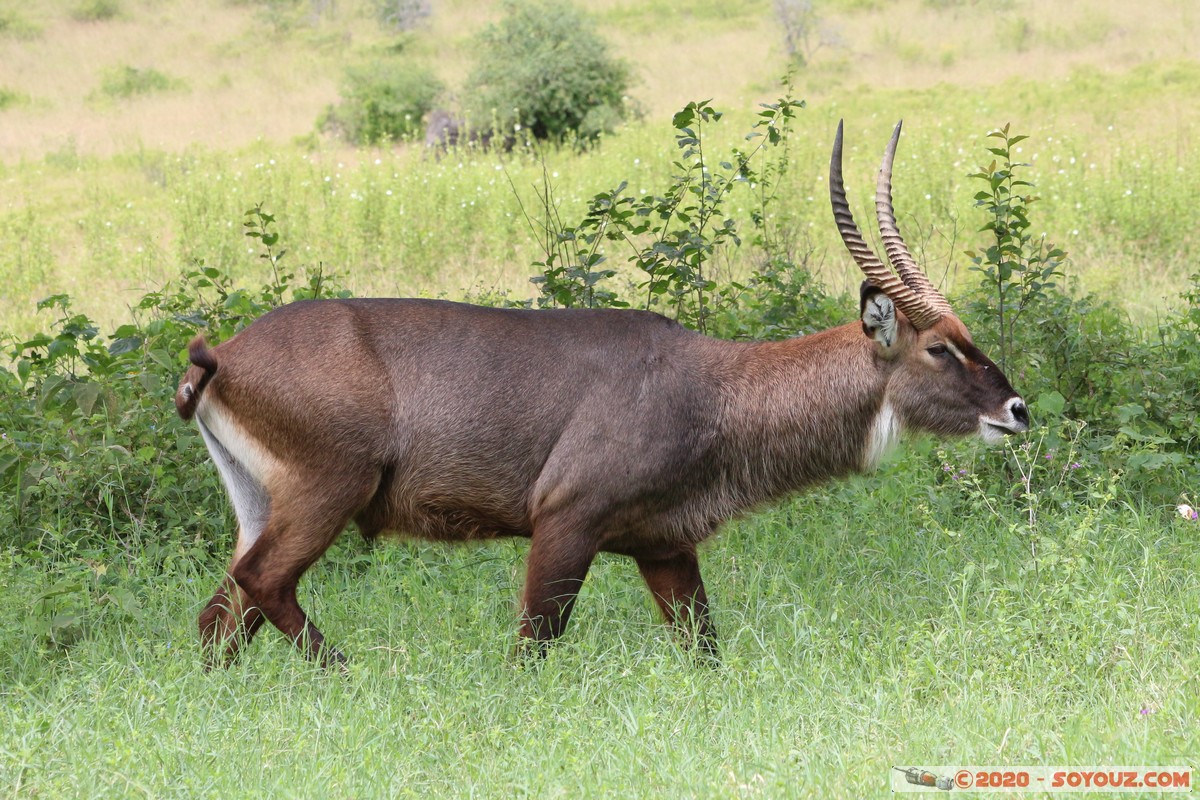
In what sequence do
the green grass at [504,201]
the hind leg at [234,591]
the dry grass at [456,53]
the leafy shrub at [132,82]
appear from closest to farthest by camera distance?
the hind leg at [234,591], the green grass at [504,201], the dry grass at [456,53], the leafy shrub at [132,82]

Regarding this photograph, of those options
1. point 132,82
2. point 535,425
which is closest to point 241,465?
point 535,425

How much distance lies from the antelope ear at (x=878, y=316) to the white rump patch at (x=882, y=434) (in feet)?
0.69

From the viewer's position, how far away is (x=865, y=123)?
16.3m

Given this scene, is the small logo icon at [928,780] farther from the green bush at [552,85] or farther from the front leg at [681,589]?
the green bush at [552,85]

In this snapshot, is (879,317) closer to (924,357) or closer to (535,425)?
(924,357)

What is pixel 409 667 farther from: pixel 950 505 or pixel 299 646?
pixel 950 505

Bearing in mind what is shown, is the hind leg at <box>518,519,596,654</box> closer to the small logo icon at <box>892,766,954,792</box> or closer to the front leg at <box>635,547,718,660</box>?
the front leg at <box>635,547,718,660</box>

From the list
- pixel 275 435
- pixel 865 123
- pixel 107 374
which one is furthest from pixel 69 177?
pixel 275 435

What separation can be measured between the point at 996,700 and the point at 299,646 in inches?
77.2

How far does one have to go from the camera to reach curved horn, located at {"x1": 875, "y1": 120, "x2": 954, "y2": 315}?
4273mm

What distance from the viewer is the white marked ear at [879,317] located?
4133 mm

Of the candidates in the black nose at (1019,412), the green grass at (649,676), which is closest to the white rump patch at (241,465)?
the green grass at (649,676)

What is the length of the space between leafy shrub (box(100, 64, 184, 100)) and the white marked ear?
18.0 meters

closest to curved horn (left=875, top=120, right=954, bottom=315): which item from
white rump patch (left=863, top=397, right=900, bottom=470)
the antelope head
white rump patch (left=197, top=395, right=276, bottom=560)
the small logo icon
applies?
the antelope head
